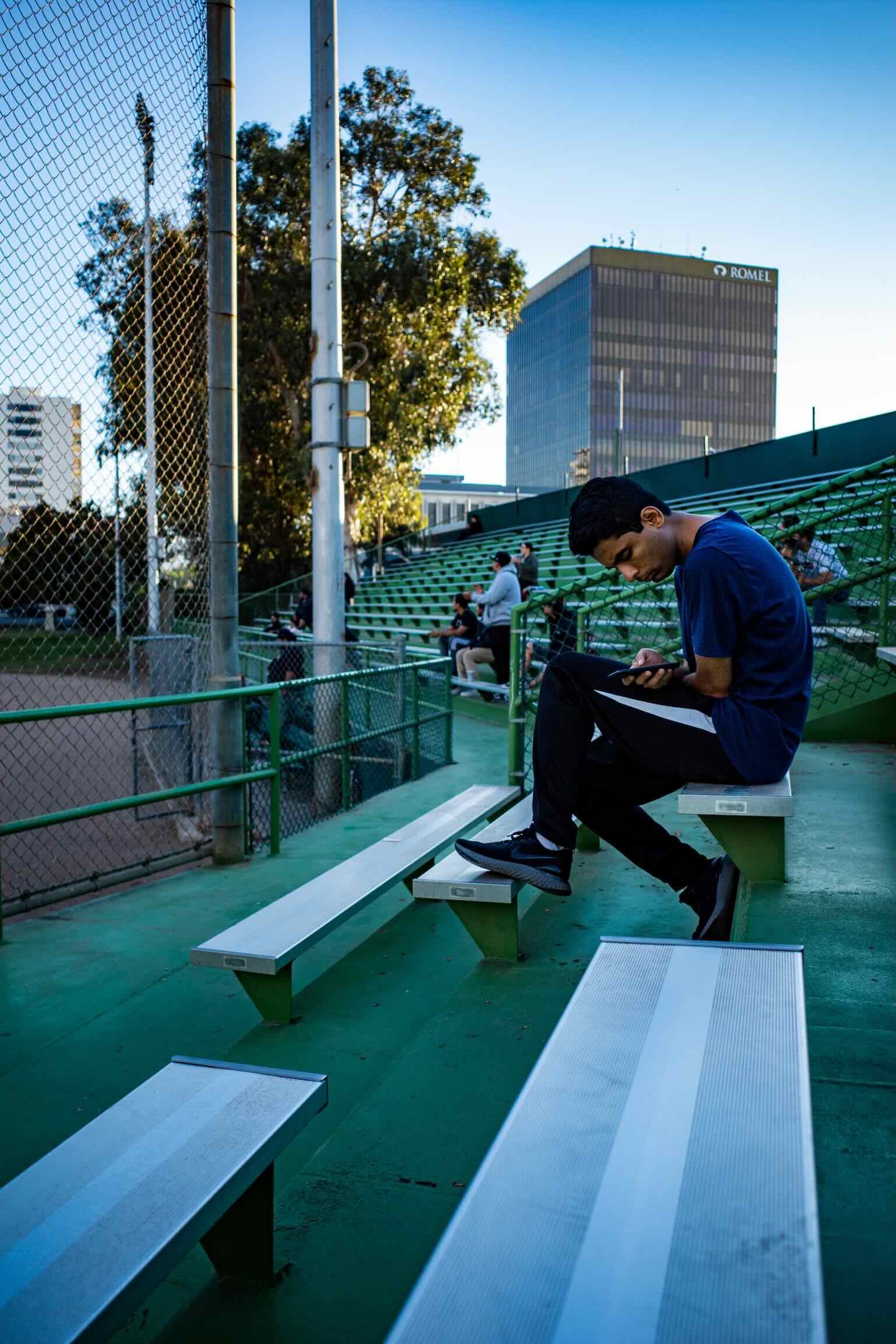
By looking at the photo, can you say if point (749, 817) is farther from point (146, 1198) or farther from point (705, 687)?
point (146, 1198)

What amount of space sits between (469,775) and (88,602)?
3.50 m

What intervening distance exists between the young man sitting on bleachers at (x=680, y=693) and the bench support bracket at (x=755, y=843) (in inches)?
6.2

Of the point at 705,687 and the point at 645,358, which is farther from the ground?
the point at 645,358

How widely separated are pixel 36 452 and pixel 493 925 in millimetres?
2770

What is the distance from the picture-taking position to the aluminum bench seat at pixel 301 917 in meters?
Answer: 3.20

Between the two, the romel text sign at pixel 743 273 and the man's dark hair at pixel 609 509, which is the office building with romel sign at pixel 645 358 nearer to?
the romel text sign at pixel 743 273

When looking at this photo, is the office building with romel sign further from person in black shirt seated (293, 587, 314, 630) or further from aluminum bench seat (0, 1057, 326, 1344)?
aluminum bench seat (0, 1057, 326, 1344)

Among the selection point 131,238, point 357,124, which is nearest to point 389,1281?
point 131,238

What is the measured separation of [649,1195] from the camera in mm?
1395

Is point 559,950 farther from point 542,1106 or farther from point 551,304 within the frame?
point 551,304

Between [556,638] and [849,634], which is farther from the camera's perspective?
[556,638]

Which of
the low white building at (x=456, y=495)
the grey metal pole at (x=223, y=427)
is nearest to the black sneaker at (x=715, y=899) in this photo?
the grey metal pole at (x=223, y=427)

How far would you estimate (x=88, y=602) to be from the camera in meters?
6.32

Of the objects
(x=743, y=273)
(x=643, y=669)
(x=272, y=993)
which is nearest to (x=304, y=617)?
(x=272, y=993)
